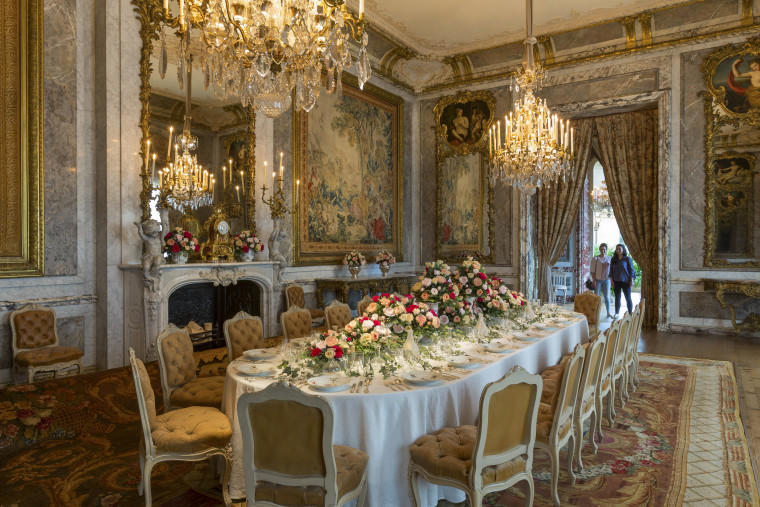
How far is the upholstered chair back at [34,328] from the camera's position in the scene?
489cm

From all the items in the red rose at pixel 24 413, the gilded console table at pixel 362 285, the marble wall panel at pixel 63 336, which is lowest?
the red rose at pixel 24 413

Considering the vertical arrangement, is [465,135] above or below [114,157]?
above

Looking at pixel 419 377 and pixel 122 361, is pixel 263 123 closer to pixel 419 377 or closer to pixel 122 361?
pixel 122 361

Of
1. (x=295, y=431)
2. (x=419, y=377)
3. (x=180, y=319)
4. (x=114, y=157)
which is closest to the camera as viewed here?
(x=295, y=431)

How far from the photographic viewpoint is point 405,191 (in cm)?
1070

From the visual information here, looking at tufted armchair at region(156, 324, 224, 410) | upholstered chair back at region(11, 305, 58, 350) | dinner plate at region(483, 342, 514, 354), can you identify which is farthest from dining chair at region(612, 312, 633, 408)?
upholstered chair back at region(11, 305, 58, 350)

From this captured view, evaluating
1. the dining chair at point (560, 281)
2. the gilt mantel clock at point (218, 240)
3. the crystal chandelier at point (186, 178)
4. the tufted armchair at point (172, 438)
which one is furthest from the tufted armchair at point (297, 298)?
the dining chair at point (560, 281)

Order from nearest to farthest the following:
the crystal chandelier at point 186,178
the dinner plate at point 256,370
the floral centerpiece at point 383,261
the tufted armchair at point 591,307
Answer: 1. the dinner plate at point 256,370
2. the crystal chandelier at point 186,178
3. the tufted armchair at point 591,307
4. the floral centerpiece at point 383,261

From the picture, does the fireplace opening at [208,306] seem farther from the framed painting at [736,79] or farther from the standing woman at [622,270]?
the framed painting at [736,79]

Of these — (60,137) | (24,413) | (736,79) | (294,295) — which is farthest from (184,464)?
(736,79)

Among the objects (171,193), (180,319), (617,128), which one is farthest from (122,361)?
(617,128)

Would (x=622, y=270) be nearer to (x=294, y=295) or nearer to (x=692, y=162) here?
(x=692, y=162)

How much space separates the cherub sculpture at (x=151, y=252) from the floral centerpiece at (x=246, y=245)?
135 centimetres

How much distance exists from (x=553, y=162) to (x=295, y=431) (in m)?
4.69
